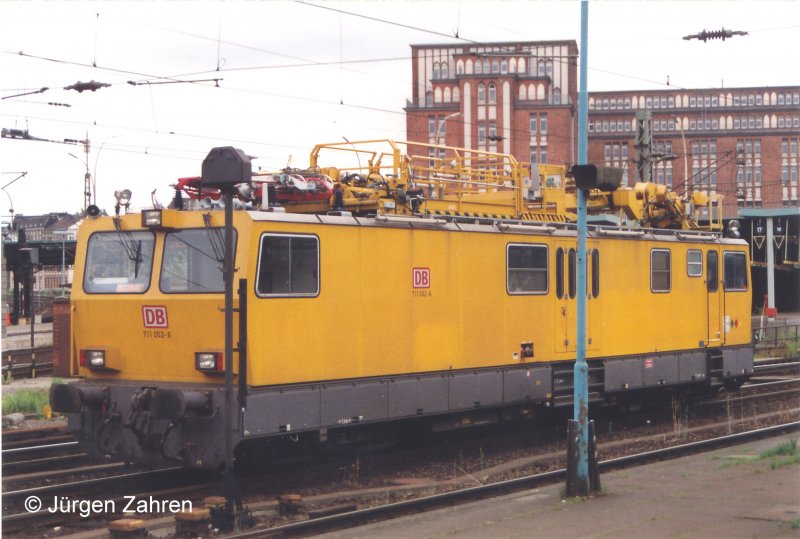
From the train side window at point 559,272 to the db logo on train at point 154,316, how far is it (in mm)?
6386

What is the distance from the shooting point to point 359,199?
13852mm

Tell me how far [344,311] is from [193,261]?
74.0 inches

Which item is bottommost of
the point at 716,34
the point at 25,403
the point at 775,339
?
the point at 25,403

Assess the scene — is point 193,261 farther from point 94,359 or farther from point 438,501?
point 438,501

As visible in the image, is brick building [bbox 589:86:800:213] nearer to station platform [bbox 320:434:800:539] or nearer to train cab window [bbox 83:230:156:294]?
station platform [bbox 320:434:800:539]

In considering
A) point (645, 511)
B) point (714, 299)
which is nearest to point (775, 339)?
point (714, 299)

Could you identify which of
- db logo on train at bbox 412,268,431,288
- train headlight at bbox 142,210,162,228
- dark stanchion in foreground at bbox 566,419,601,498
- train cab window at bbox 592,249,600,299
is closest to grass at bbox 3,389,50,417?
train headlight at bbox 142,210,162,228

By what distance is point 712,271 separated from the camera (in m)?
19.3

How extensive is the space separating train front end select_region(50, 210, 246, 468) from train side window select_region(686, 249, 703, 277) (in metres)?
9.96

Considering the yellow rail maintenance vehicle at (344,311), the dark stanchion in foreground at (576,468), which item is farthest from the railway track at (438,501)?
the yellow rail maintenance vehicle at (344,311)

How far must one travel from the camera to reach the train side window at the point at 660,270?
706 inches

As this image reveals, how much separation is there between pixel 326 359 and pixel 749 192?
4298 inches

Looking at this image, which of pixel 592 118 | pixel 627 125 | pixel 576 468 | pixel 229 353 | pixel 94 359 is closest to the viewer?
pixel 229 353

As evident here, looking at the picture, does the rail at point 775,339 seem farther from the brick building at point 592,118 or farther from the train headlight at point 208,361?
the brick building at point 592,118
